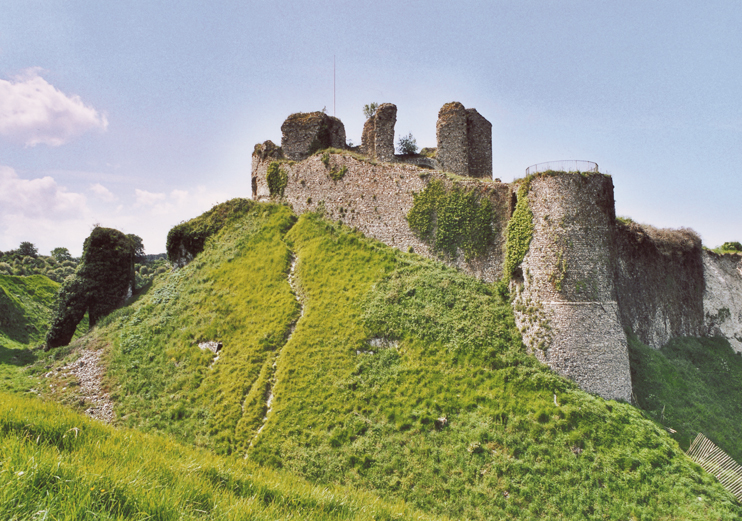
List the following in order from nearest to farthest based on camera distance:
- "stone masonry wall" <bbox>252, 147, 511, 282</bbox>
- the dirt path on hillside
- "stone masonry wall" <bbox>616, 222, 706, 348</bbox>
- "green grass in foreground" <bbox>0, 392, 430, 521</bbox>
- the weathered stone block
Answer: "green grass in foreground" <bbox>0, 392, 430, 521</bbox> → the dirt path on hillside → "stone masonry wall" <bbox>252, 147, 511, 282</bbox> → "stone masonry wall" <bbox>616, 222, 706, 348</bbox> → the weathered stone block

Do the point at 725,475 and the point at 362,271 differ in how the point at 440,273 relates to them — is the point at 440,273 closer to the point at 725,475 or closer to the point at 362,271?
the point at 362,271

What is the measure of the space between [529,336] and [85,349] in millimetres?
23534

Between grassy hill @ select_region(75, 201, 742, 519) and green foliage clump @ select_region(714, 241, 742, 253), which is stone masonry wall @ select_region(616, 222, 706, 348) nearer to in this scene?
green foliage clump @ select_region(714, 241, 742, 253)

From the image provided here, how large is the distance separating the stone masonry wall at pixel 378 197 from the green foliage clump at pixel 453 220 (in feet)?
1.17

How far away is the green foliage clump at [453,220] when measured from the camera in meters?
21.8

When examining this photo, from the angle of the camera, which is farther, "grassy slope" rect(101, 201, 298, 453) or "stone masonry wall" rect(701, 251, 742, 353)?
"stone masonry wall" rect(701, 251, 742, 353)

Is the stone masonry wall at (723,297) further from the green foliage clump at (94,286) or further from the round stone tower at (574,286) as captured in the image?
the green foliage clump at (94,286)

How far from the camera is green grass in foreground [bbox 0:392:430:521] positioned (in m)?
4.45

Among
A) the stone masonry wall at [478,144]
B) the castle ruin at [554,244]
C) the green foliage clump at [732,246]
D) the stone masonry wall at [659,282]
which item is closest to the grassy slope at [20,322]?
the castle ruin at [554,244]

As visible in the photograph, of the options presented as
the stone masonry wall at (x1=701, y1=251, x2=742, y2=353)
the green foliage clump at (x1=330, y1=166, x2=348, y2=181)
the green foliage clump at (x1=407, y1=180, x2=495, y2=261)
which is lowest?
the stone masonry wall at (x1=701, y1=251, x2=742, y2=353)

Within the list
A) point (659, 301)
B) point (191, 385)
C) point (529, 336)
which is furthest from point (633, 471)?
point (191, 385)

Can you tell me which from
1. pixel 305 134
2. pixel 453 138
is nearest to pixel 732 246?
pixel 453 138

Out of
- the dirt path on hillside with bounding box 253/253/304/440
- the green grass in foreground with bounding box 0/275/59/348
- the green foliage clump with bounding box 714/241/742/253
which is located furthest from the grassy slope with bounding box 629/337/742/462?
the green grass in foreground with bounding box 0/275/59/348

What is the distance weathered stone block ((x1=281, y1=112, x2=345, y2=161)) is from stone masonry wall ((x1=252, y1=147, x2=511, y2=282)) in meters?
1.64
